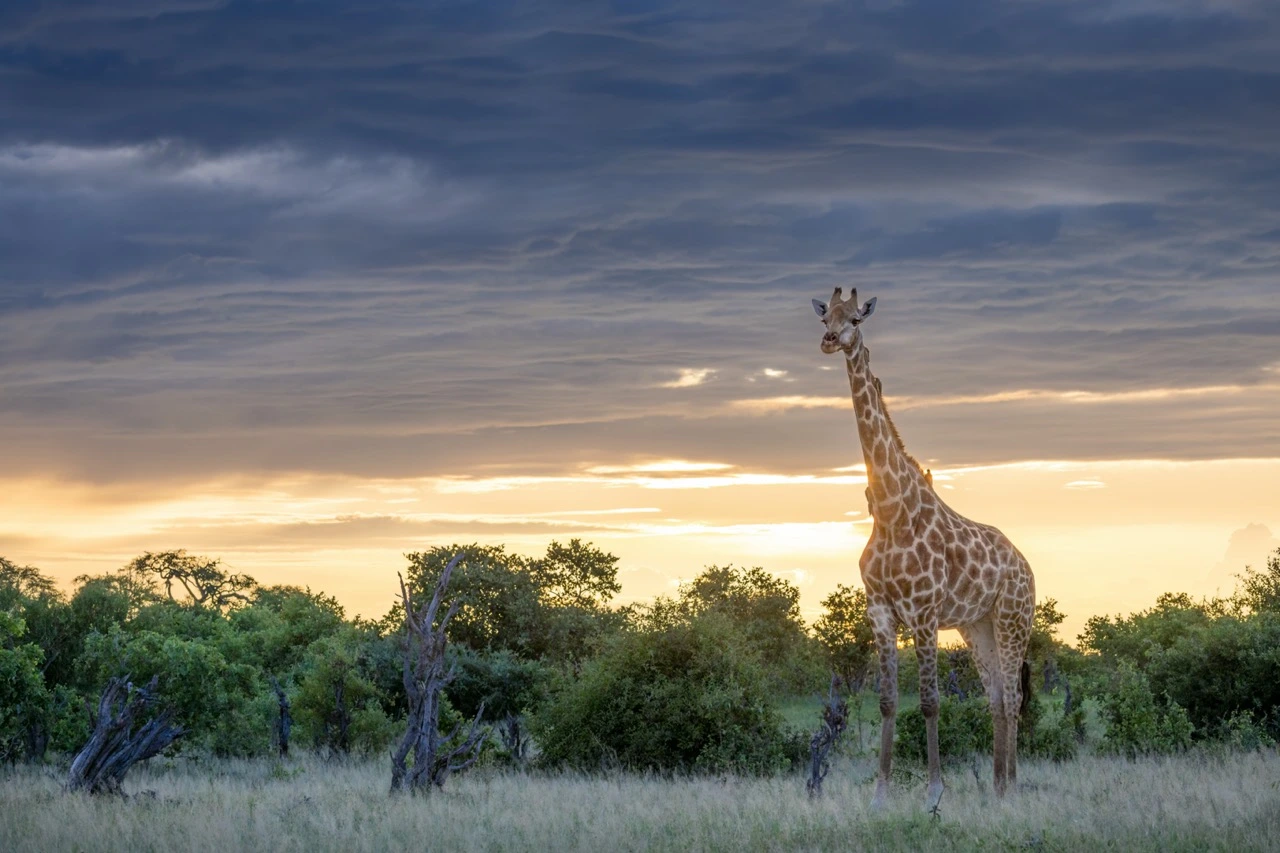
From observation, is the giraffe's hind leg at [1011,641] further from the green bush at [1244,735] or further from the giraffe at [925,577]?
the green bush at [1244,735]

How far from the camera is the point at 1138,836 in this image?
14.8 meters

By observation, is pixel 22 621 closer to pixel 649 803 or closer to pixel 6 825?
pixel 6 825

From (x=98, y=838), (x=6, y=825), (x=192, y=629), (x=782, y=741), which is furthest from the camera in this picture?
(x=192, y=629)

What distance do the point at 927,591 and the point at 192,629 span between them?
893 inches

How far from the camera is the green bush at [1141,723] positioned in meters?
24.9

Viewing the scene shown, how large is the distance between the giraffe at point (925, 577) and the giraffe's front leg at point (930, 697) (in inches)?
0.5

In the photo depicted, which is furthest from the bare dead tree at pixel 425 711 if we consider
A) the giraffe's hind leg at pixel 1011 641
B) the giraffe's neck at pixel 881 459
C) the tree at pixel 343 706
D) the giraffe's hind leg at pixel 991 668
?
the tree at pixel 343 706

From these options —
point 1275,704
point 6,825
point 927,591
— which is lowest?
point 6,825

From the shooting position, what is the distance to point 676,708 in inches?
969

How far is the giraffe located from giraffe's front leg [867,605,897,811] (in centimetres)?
1

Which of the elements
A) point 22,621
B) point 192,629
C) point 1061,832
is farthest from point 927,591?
point 192,629

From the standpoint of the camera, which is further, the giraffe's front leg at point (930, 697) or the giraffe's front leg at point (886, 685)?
the giraffe's front leg at point (886, 685)

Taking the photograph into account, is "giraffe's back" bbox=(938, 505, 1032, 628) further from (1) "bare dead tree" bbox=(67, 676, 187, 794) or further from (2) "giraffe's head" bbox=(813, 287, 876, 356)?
(1) "bare dead tree" bbox=(67, 676, 187, 794)

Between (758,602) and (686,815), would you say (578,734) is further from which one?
(758,602)
